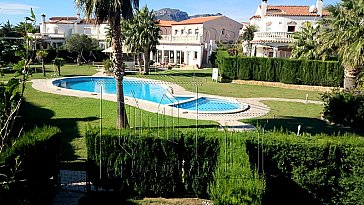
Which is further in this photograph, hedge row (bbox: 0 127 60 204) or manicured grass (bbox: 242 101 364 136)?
manicured grass (bbox: 242 101 364 136)

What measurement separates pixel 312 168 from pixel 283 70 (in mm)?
25786

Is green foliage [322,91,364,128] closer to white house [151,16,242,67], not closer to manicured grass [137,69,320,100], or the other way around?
manicured grass [137,69,320,100]

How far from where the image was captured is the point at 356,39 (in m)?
16.9

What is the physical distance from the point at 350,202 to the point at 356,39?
11.0 meters

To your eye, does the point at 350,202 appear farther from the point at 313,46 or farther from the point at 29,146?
the point at 313,46

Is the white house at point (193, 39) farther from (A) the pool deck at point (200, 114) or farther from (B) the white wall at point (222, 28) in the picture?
(A) the pool deck at point (200, 114)

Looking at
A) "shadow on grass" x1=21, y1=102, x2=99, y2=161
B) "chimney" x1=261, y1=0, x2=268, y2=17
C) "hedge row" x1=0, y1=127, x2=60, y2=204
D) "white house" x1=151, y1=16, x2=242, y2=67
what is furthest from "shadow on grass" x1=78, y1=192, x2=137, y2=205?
"chimney" x1=261, y1=0, x2=268, y2=17

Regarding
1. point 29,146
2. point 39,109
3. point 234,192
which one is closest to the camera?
point 234,192

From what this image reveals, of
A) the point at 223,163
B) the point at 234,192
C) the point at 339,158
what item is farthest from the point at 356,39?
the point at 234,192

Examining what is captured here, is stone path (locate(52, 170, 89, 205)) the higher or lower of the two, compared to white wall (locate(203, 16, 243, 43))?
lower

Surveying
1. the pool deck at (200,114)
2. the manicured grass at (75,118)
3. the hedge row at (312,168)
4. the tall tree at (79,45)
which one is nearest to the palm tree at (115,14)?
the pool deck at (200,114)

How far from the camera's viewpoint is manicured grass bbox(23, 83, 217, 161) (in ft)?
45.2

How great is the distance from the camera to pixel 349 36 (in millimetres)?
17234

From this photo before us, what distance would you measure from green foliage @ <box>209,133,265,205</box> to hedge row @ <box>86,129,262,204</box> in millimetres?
1009
